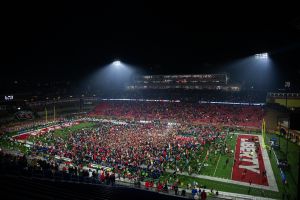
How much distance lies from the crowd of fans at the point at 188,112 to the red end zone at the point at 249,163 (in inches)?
456

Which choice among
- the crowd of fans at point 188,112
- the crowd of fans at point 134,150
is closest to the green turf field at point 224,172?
the crowd of fans at point 134,150

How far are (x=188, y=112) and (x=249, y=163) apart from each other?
28158mm

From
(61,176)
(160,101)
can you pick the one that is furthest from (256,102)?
(61,176)

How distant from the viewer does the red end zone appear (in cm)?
2177

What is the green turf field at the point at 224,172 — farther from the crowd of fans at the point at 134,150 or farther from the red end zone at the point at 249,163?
the red end zone at the point at 249,163

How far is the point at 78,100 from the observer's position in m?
73.2

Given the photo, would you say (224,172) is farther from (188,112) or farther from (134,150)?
(188,112)

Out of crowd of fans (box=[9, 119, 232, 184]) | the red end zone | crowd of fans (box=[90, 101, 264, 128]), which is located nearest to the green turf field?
crowd of fans (box=[9, 119, 232, 184])

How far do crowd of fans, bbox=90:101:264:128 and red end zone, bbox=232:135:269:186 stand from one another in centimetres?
1159

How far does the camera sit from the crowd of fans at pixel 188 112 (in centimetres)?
4628

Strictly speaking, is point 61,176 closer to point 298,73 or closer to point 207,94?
point 207,94

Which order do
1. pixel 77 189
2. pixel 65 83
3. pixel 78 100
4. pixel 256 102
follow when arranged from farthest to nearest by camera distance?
pixel 65 83, pixel 78 100, pixel 256 102, pixel 77 189

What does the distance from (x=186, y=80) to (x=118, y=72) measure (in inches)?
1184

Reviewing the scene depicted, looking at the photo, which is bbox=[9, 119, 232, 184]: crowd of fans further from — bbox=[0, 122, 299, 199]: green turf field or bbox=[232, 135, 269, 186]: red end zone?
bbox=[232, 135, 269, 186]: red end zone
